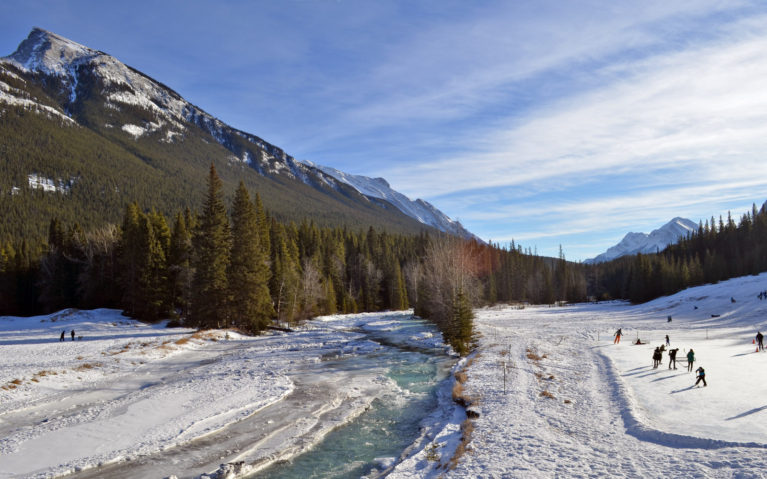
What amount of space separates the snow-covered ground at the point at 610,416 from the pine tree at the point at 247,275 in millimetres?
29043

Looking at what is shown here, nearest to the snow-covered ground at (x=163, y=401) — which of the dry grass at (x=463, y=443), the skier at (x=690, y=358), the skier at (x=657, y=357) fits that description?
the dry grass at (x=463, y=443)

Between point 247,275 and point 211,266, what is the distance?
4.24 meters

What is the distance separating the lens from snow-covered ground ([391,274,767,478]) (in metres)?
12.4

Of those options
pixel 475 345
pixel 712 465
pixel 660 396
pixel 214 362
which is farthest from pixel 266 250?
pixel 712 465

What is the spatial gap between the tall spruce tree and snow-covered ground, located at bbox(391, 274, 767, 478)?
31783mm

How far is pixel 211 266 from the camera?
48438 mm

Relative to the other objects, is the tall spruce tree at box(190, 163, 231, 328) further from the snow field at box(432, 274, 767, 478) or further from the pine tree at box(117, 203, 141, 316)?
the snow field at box(432, 274, 767, 478)

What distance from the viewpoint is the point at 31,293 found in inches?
3098

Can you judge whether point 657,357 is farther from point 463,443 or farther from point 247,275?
point 247,275

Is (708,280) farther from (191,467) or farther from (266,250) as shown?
(191,467)

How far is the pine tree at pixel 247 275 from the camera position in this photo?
50.1 meters

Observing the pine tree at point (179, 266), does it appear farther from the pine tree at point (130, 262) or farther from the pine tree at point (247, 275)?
the pine tree at point (247, 275)

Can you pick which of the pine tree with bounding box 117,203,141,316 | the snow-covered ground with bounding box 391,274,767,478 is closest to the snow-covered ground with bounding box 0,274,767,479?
the snow-covered ground with bounding box 391,274,767,478

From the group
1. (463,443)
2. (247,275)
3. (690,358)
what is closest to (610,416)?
(463,443)
